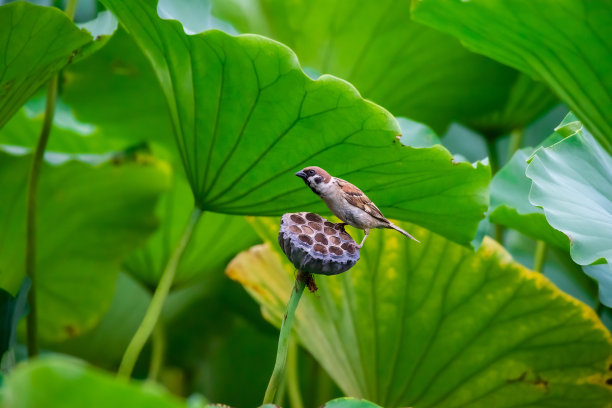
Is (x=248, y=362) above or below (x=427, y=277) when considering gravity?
below

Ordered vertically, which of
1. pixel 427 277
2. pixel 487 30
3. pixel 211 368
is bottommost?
pixel 211 368

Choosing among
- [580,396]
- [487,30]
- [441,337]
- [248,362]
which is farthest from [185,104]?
[248,362]

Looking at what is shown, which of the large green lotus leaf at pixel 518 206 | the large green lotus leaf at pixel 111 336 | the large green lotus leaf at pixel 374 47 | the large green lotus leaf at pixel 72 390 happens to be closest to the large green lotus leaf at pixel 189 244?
the large green lotus leaf at pixel 111 336

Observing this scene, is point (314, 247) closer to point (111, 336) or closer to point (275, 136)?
point (275, 136)

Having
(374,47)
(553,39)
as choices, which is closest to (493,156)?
(374,47)

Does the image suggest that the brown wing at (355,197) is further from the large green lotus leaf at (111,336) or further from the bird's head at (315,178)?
the large green lotus leaf at (111,336)

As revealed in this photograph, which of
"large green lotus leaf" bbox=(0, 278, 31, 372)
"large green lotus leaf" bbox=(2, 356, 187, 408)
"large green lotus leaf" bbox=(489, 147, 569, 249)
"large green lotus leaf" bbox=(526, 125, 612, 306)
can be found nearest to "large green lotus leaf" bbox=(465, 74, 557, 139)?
"large green lotus leaf" bbox=(489, 147, 569, 249)

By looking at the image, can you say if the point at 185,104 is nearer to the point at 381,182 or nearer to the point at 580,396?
the point at 381,182

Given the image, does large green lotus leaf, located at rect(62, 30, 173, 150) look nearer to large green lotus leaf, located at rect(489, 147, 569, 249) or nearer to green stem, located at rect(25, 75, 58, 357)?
green stem, located at rect(25, 75, 58, 357)
